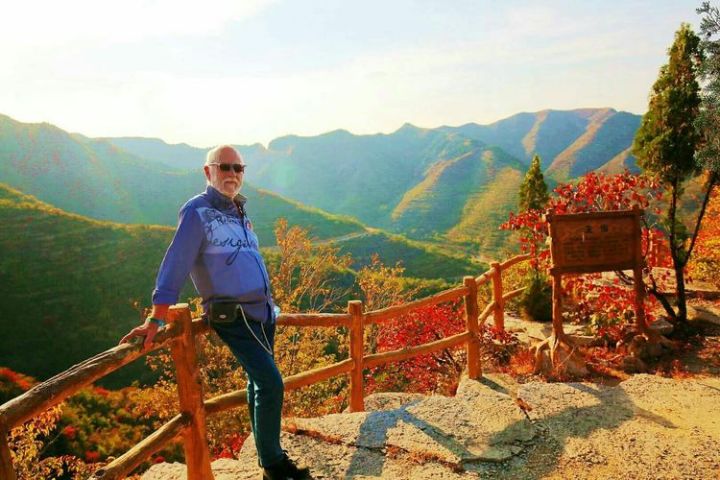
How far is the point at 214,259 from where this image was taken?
2.70 m

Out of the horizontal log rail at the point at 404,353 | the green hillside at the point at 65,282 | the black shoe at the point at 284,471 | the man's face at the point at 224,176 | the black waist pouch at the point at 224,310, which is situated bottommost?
the green hillside at the point at 65,282

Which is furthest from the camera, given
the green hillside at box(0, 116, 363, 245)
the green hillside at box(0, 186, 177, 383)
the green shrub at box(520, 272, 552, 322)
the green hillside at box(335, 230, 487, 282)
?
the green hillside at box(0, 116, 363, 245)

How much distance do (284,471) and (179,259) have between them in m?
1.45

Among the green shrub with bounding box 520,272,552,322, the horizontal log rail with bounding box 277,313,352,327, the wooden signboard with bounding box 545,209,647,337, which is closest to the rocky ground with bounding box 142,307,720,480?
the horizontal log rail with bounding box 277,313,352,327

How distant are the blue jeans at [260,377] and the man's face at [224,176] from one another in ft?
2.50

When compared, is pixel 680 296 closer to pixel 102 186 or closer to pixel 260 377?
pixel 260 377

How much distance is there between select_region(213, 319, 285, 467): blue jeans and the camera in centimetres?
278

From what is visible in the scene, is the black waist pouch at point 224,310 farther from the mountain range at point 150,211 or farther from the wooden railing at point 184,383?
the mountain range at point 150,211

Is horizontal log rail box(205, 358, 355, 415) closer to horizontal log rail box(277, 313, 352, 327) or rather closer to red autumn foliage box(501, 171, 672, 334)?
horizontal log rail box(277, 313, 352, 327)

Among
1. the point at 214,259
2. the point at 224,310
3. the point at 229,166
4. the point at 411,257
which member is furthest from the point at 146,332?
the point at 411,257

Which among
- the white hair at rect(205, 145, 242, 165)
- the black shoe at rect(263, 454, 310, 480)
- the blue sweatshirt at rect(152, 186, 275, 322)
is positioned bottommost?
the black shoe at rect(263, 454, 310, 480)

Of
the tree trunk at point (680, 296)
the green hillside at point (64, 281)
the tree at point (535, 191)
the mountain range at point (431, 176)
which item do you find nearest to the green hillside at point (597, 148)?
the mountain range at point (431, 176)

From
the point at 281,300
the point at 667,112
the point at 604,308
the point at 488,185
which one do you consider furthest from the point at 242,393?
the point at 488,185

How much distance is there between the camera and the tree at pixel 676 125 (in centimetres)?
716
